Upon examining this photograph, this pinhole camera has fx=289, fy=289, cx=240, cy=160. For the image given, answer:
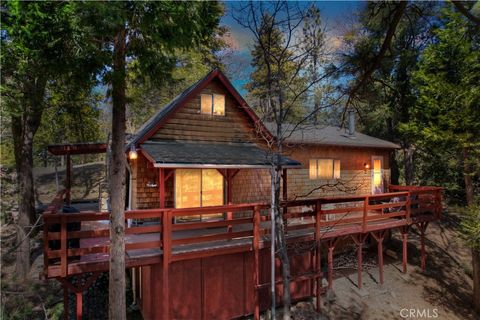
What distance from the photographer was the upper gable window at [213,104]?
1068 centimetres

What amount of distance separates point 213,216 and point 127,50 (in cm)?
684

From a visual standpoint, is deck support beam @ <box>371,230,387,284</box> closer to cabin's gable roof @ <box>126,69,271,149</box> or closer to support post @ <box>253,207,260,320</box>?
support post @ <box>253,207,260,320</box>

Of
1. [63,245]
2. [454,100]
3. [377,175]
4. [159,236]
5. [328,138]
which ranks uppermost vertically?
[454,100]

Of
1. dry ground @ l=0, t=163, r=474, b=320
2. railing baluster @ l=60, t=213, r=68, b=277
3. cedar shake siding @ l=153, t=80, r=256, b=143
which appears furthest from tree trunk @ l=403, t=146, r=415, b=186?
railing baluster @ l=60, t=213, r=68, b=277

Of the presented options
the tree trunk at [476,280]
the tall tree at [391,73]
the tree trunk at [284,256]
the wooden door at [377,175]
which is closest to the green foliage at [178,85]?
the tall tree at [391,73]

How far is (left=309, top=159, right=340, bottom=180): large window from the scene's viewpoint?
13360 mm

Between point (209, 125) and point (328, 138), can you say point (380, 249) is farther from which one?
point (209, 125)

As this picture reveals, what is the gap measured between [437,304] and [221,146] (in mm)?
9714

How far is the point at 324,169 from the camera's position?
44.8 feet

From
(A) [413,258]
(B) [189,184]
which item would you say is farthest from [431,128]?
(B) [189,184]

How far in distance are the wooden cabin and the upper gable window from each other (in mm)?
38

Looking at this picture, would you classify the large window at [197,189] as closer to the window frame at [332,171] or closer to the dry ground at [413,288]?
the dry ground at [413,288]

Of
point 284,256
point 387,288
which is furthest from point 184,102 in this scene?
point 387,288

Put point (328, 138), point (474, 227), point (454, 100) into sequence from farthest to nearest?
1. point (328, 138)
2. point (454, 100)
3. point (474, 227)
